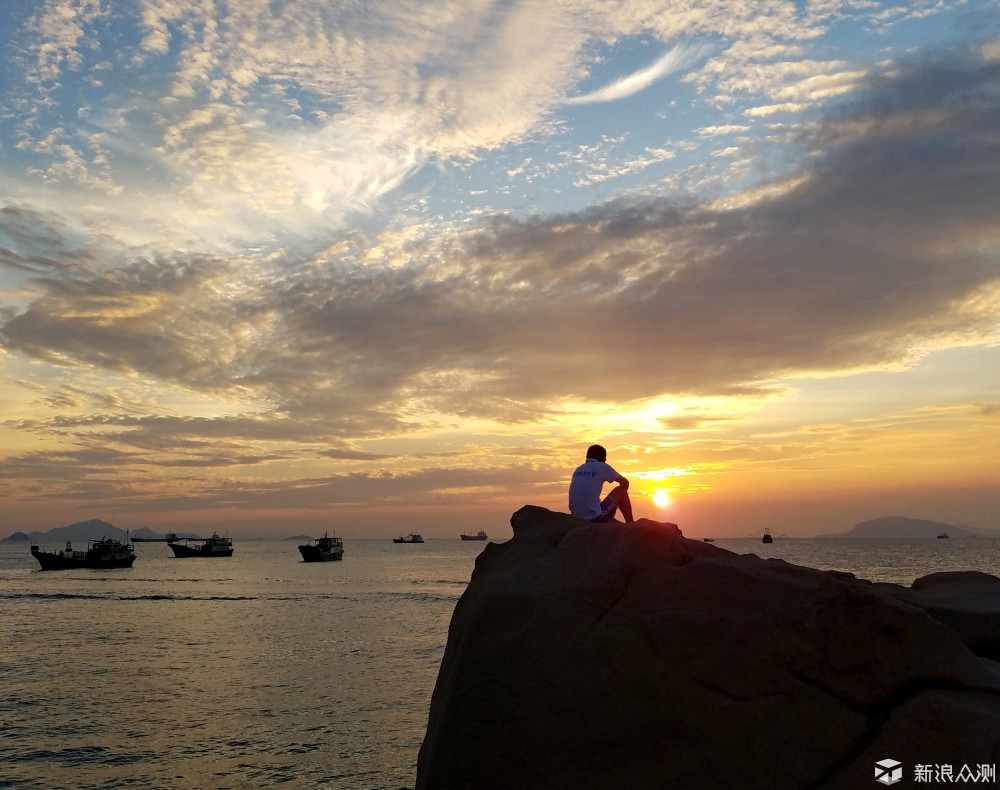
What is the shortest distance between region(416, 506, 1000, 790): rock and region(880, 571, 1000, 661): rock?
3.24 meters

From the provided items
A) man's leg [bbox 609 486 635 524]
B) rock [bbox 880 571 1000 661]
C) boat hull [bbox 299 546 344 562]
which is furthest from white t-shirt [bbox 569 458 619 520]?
boat hull [bbox 299 546 344 562]

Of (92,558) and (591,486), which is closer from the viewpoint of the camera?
(591,486)

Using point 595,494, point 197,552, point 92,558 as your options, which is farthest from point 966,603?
point 197,552

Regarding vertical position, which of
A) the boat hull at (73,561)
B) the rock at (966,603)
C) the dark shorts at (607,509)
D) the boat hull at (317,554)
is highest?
the dark shorts at (607,509)

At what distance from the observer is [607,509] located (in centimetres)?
838

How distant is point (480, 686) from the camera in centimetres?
557

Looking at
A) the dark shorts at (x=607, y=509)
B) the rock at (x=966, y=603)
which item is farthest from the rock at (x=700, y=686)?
Result: the rock at (x=966, y=603)

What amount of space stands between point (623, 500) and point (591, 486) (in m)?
0.46

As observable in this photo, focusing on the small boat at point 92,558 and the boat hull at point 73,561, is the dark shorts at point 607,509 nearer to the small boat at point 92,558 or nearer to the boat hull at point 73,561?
the small boat at point 92,558

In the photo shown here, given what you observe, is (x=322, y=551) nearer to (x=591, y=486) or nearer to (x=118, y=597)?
(x=118, y=597)

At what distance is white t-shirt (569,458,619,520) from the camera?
8281mm

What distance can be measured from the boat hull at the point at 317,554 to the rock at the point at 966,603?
5486 inches

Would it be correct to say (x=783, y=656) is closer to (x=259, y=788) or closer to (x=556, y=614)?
(x=556, y=614)

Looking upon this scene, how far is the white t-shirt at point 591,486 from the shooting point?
27.2 ft
